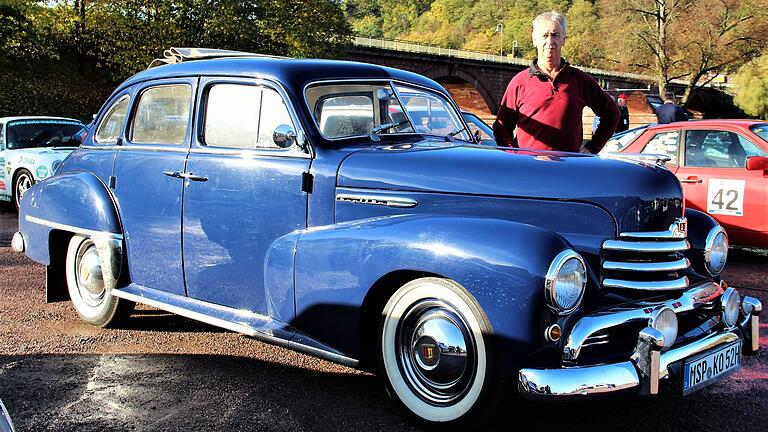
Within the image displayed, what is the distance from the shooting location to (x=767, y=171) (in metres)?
7.69

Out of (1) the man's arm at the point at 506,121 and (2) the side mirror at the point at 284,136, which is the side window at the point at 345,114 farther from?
(1) the man's arm at the point at 506,121

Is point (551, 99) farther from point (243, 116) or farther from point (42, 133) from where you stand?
point (42, 133)

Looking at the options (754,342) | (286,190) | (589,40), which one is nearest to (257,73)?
(286,190)

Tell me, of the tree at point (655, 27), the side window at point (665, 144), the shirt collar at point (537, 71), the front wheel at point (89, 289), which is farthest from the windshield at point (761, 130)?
the tree at point (655, 27)

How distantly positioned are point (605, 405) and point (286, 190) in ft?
6.84

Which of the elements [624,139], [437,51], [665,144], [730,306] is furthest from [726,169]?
[437,51]

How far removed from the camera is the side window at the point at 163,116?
15.4 feet

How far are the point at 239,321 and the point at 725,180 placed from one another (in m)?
6.04

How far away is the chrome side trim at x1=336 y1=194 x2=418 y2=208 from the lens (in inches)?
147

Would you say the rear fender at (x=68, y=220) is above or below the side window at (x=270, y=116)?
below

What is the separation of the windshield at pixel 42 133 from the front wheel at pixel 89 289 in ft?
22.2

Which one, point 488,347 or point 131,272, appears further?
point 131,272

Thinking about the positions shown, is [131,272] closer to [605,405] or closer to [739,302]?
[605,405]

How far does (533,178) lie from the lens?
3.56 metres
